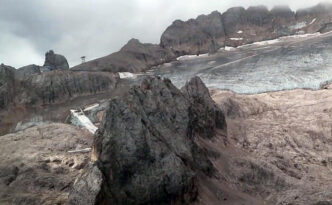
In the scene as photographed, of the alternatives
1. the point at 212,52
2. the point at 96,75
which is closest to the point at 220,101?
the point at 96,75

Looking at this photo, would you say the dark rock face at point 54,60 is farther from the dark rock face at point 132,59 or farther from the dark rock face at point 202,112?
the dark rock face at point 202,112

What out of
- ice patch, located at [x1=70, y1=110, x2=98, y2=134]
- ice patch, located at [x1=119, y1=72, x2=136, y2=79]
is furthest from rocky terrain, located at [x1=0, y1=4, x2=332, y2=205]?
ice patch, located at [x1=119, y1=72, x2=136, y2=79]

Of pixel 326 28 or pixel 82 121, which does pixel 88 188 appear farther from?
pixel 326 28

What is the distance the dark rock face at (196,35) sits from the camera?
102 metres

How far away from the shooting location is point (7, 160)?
29.0 meters

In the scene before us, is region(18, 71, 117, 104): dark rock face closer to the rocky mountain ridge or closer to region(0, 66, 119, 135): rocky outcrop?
region(0, 66, 119, 135): rocky outcrop

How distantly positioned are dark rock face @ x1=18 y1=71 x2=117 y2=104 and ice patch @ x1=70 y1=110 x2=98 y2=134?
7.80 meters

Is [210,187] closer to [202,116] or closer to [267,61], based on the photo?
[202,116]

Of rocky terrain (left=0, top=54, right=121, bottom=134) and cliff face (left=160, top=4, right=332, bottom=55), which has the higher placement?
cliff face (left=160, top=4, right=332, bottom=55)

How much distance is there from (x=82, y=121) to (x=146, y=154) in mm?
20641

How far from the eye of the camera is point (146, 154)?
80.3 feet

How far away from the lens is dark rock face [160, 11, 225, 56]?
102 m

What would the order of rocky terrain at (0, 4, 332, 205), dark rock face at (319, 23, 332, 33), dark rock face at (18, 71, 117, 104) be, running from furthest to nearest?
1. dark rock face at (319, 23, 332, 33)
2. dark rock face at (18, 71, 117, 104)
3. rocky terrain at (0, 4, 332, 205)

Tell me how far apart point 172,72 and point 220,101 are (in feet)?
117
